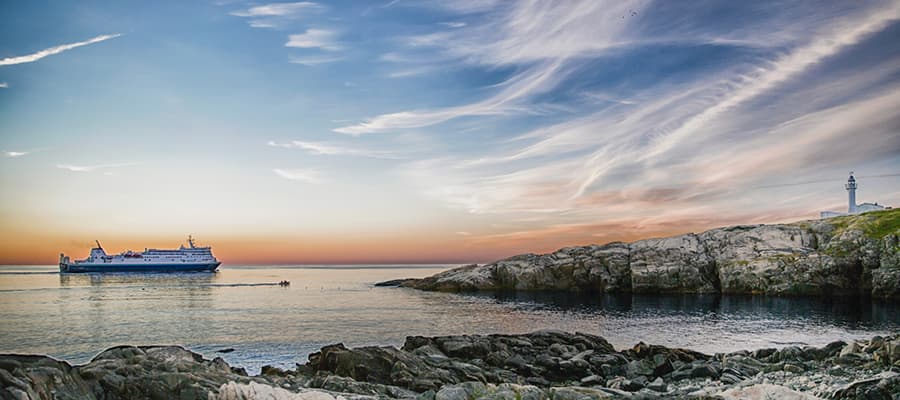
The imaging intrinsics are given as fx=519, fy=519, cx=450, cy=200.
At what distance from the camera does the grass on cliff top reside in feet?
269

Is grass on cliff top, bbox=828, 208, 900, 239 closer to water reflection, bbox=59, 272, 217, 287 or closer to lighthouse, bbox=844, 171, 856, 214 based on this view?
lighthouse, bbox=844, 171, 856, 214

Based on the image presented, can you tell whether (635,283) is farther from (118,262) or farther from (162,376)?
(118,262)

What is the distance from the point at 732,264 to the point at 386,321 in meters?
64.1

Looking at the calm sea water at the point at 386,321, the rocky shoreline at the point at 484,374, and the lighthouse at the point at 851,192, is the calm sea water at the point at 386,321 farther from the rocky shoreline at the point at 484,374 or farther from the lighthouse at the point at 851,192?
the lighthouse at the point at 851,192

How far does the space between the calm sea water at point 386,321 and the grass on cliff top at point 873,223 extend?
21.3 meters

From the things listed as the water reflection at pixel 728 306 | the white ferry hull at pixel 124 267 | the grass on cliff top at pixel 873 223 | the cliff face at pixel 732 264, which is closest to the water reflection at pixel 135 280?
the white ferry hull at pixel 124 267

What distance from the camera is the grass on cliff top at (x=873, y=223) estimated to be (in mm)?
81938

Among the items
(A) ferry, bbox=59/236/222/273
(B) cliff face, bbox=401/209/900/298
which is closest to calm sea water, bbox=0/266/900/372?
(B) cliff face, bbox=401/209/900/298

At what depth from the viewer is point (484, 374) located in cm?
2458

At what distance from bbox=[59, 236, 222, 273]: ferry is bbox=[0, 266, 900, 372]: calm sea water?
9614 cm

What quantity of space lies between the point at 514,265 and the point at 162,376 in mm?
92271

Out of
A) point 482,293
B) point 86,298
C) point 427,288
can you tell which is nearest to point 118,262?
point 86,298

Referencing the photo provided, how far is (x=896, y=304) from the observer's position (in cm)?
6384

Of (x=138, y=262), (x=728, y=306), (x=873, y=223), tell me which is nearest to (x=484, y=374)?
(x=728, y=306)
